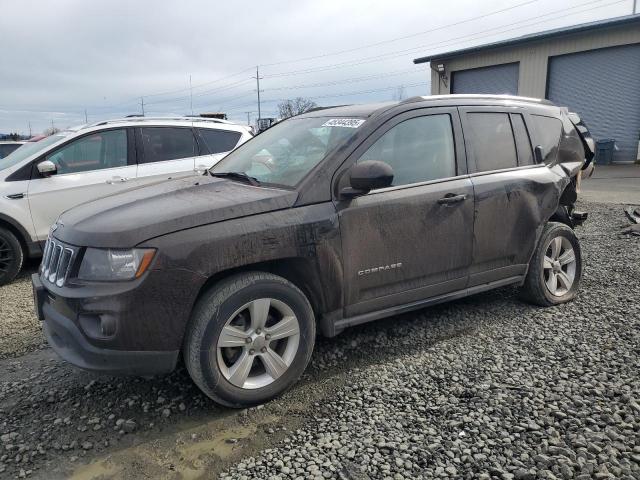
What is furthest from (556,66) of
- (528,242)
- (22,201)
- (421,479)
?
(421,479)

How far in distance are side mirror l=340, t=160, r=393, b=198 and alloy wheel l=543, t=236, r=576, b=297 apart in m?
2.10

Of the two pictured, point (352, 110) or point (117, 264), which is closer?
point (117, 264)

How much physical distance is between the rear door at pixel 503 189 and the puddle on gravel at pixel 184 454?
2.16 m

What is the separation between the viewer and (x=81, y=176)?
6.36 m

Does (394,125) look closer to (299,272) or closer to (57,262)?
(299,272)

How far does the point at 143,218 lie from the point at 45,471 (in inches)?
54.4

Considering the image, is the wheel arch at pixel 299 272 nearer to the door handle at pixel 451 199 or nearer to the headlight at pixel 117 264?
the headlight at pixel 117 264

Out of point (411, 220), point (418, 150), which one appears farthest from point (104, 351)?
point (418, 150)

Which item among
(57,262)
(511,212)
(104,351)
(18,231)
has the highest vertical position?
(511,212)

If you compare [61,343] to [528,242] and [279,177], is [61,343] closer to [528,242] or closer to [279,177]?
[279,177]

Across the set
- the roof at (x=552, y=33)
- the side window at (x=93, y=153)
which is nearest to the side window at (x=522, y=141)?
the side window at (x=93, y=153)

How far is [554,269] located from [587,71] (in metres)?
17.1

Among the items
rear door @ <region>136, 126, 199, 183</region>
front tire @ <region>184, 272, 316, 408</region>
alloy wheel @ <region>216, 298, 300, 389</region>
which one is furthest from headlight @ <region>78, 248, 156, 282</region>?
rear door @ <region>136, 126, 199, 183</region>

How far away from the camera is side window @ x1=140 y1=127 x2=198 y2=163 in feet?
22.4
